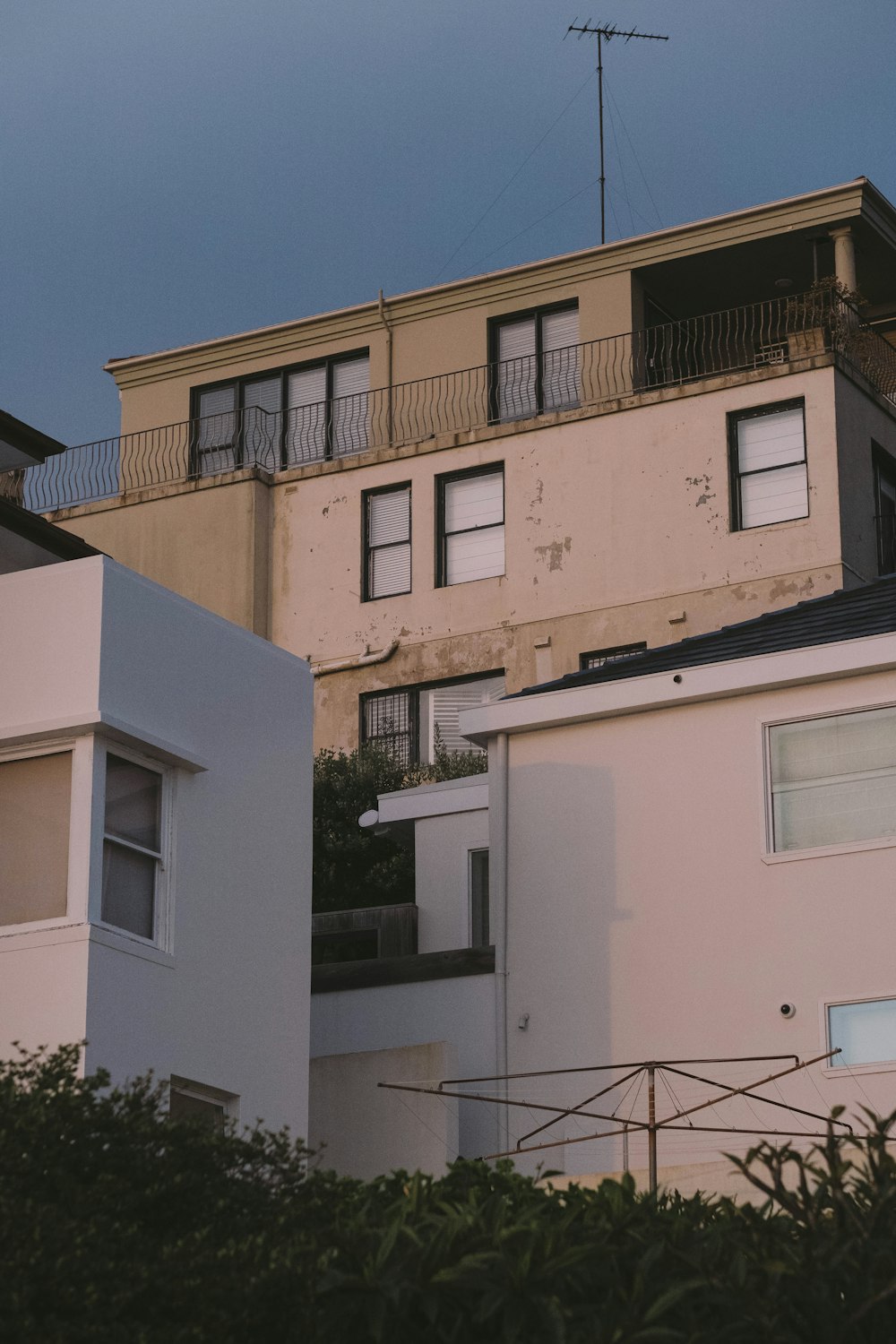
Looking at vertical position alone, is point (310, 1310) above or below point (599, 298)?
below

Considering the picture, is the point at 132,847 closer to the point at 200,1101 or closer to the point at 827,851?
the point at 200,1101

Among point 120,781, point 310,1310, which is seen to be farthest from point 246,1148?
point 120,781

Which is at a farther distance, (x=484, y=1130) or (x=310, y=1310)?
(x=484, y=1130)

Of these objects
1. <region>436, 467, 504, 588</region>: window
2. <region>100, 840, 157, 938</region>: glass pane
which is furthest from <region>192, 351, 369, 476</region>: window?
<region>100, 840, 157, 938</region>: glass pane

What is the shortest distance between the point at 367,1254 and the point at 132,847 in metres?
7.25

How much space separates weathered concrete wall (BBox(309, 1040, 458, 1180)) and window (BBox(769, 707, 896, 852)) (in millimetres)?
3680

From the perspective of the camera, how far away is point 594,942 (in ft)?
66.8

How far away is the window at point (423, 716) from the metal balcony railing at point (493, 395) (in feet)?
13.8

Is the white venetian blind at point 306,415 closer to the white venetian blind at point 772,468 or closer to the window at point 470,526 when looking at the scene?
the window at point 470,526

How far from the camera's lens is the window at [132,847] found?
16.0 metres

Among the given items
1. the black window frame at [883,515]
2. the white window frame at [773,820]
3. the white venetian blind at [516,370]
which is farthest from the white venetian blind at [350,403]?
the white window frame at [773,820]

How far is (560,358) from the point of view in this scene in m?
35.2

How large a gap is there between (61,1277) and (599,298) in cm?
2785

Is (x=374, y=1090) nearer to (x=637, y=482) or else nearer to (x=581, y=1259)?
(x=581, y=1259)
